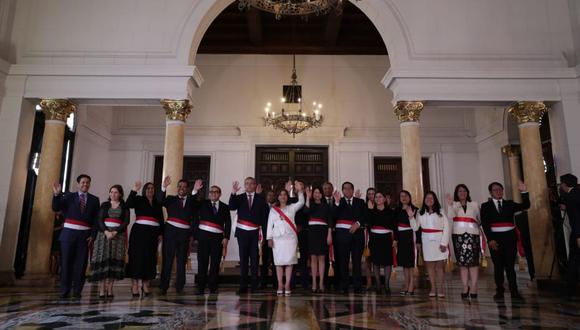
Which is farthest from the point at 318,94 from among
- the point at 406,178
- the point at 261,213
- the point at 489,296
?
the point at 489,296

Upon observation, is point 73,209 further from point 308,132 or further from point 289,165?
point 308,132

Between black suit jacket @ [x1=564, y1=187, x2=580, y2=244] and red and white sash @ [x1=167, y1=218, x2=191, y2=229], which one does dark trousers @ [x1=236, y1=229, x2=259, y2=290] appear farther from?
black suit jacket @ [x1=564, y1=187, x2=580, y2=244]

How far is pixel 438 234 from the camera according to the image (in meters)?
4.84

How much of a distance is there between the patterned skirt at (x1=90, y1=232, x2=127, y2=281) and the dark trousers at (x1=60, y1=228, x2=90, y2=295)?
24cm

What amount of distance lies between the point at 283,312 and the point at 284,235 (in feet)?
4.89

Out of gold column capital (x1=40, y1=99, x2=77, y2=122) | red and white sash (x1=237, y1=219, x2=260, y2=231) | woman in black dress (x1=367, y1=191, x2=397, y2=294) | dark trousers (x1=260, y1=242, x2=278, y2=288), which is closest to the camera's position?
red and white sash (x1=237, y1=219, x2=260, y2=231)

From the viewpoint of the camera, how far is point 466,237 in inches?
188

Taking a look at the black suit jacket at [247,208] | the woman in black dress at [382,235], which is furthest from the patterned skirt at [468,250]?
the black suit jacket at [247,208]

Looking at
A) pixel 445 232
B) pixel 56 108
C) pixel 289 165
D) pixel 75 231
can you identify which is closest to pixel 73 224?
pixel 75 231

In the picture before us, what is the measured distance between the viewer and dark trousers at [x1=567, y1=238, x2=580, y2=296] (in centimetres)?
518

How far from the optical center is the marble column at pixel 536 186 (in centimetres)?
653

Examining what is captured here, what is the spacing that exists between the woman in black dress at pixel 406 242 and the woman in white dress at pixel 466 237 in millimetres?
544

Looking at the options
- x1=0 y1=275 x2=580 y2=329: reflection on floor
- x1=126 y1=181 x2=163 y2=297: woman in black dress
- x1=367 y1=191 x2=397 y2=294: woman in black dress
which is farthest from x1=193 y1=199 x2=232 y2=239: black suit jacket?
x1=367 y1=191 x2=397 y2=294: woman in black dress

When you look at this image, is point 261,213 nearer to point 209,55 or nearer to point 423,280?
point 423,280
